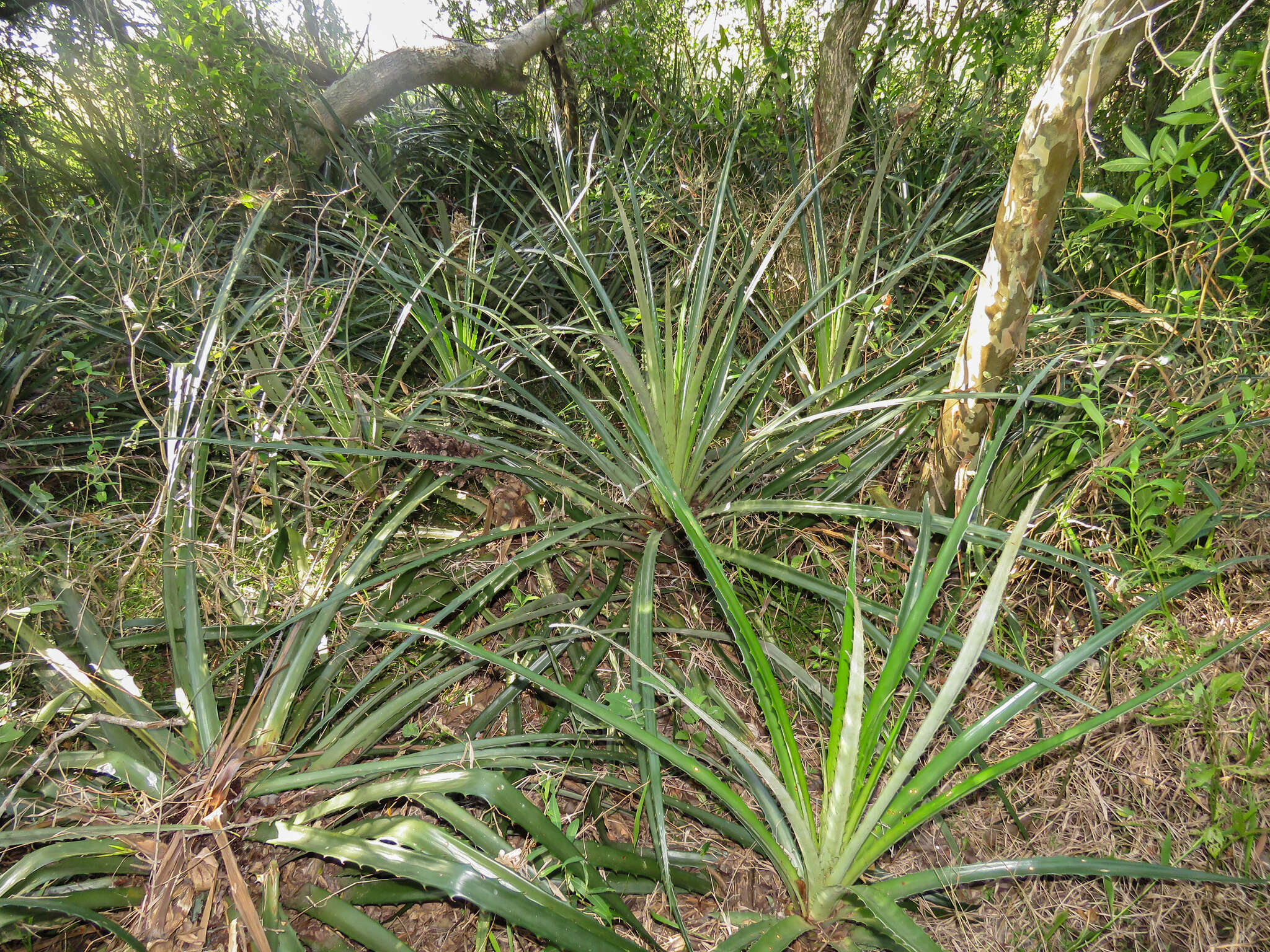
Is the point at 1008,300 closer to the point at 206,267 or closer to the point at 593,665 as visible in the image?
the point at 593,665

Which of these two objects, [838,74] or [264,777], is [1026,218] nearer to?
[838,74]

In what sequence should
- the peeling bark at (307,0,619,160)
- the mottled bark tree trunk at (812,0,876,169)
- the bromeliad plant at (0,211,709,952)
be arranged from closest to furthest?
the bromeliad plant at (0,211,709,952), the mottled bark tree trunk at (812,0,876,169), the peeling bark at (307,0,619,160)

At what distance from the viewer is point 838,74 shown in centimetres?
201

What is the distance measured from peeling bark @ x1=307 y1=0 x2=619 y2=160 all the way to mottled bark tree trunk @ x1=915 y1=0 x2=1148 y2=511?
2.24 metres

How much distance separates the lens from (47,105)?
2631 mm

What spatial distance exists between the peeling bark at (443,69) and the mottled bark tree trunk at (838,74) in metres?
1.19

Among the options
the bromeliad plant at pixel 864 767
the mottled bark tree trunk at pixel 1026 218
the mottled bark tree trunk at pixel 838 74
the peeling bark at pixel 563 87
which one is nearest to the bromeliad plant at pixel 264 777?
the bromeliad plant at pixel 864 767

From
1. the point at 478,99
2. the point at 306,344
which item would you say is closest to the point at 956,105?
the point at 478,99

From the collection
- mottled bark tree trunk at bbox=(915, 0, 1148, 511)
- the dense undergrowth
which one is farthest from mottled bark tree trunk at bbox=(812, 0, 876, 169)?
mottled bark tree trunk at bbox=(915, 0, 1148, 511)

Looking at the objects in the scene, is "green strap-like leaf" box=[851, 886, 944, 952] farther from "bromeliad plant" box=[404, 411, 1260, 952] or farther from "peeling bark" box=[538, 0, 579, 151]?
"peeling bark" box=[538, 0, 579, 151]

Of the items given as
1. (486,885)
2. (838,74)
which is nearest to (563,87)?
(838,74)

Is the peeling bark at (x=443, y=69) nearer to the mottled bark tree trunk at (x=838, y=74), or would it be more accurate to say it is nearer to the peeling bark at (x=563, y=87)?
the peeling bark at (x=563, y=87)

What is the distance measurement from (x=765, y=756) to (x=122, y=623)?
1198 mm

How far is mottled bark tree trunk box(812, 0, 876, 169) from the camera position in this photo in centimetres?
195
